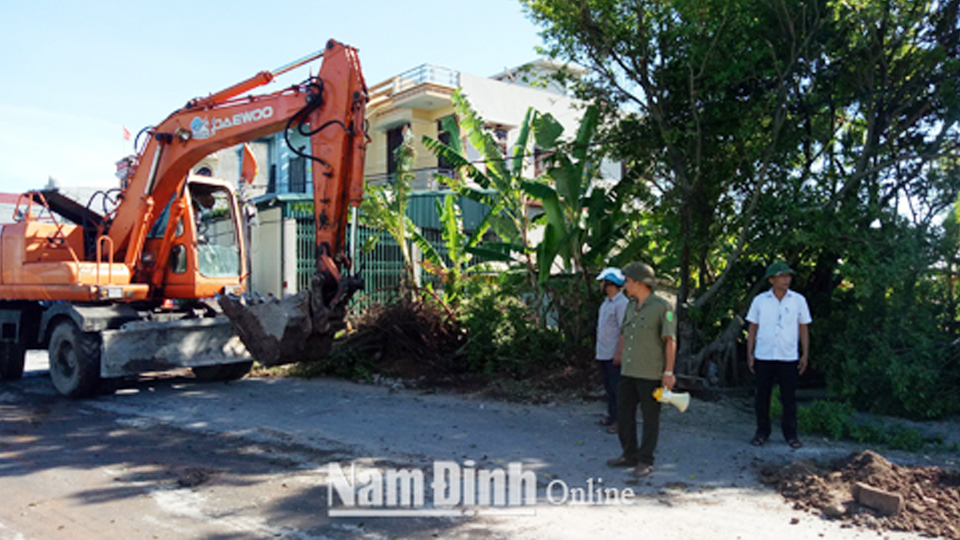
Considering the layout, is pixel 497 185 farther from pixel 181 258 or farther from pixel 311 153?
pixel 181 258

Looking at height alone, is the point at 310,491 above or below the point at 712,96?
below

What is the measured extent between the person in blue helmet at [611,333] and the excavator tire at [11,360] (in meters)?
9.66

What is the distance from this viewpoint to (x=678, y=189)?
363 inches

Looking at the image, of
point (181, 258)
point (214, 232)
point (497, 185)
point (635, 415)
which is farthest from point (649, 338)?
point (214, 232)

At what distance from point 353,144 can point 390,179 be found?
13.5 m

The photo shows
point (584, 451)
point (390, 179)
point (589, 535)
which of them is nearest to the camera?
point (589, 535)

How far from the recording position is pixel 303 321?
796 centimetres

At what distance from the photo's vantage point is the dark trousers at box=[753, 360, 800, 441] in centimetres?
666

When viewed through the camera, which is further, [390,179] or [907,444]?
[390,179]

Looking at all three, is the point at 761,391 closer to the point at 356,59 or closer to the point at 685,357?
the point at 685,357

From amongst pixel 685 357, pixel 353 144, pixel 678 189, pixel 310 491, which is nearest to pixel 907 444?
pixel 685 357

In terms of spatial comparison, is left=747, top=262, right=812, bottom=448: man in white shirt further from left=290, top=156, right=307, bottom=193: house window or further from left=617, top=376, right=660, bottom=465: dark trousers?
left=290, top=156, right=307, bottom=193: house window

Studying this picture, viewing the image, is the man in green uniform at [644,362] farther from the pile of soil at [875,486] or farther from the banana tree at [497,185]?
the banana tree at [497,185]

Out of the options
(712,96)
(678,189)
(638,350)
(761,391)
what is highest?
(712,96)
